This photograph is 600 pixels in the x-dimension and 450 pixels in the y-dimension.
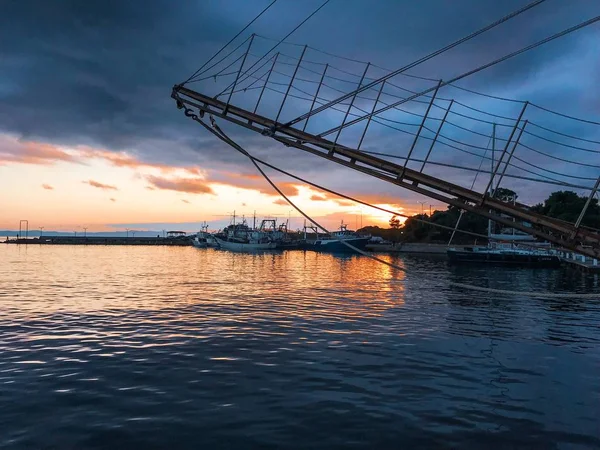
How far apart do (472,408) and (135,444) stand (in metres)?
7.87

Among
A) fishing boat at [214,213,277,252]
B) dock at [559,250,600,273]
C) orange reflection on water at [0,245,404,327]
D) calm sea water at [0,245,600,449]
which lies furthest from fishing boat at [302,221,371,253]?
calm sea water at [0,245,600,449]

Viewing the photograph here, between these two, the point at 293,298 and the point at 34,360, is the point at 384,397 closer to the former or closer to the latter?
the point at 34,360

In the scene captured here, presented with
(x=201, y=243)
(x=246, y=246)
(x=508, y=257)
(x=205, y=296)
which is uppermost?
(x=201, y=243)

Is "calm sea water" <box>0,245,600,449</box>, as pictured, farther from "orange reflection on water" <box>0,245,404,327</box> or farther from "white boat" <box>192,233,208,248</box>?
"white boat" <box>192,233,208,248</box>

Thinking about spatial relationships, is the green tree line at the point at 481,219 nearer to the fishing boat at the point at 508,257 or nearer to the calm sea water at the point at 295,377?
the fishing boat at the point at 508,257

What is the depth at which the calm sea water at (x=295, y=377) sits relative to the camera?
31.9 feet

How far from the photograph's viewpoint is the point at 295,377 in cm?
1359

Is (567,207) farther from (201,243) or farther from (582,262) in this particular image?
(201,243)

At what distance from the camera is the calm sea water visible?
972 centimetres

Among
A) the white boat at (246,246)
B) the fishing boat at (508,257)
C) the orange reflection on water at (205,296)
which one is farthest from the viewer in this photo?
the white boat at (246,246)

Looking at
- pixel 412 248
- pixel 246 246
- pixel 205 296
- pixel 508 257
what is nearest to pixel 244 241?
pixel 246 246

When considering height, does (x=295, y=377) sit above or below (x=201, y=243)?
below

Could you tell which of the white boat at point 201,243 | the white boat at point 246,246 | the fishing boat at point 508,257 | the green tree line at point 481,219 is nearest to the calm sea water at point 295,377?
the fishing boat at point 508,257

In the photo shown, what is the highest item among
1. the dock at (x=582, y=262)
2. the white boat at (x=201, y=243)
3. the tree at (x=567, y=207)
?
the tree at (x=567, y=207)
